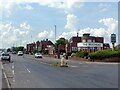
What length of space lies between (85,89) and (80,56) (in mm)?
59308

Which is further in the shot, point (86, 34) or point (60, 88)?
point (86, 34)

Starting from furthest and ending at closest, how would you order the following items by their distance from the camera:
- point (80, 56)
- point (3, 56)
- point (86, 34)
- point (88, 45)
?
point (86, 34), point (88, 45), point (80, 56), point (3, 56)

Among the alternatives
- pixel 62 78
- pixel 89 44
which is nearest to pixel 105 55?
pixel 62 78

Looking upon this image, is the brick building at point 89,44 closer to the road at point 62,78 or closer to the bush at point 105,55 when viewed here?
the bush at point 105,55

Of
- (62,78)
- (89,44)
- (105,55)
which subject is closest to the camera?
(62,78)

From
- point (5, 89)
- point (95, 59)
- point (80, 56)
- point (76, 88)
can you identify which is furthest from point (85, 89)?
point (80, 56)

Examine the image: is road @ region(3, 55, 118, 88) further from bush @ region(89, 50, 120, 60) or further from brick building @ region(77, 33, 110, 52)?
brick building @ region(77, 33, 110, 52)

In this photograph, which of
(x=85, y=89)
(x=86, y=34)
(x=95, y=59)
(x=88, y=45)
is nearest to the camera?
(x=85, y=89)

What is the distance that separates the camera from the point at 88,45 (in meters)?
108

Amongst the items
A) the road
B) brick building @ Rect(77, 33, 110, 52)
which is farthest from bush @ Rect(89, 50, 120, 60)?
brick building @ Rect(77, 33, 110, 52)

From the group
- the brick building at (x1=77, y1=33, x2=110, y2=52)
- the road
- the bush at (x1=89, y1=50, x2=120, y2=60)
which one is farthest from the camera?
the brick building at (x1=77, y1=33, x2=110, y2=52)

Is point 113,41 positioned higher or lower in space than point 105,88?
higher

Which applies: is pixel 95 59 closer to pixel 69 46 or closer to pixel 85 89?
pixel 85 89

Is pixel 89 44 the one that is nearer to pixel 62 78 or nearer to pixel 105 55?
pixel 105 55
